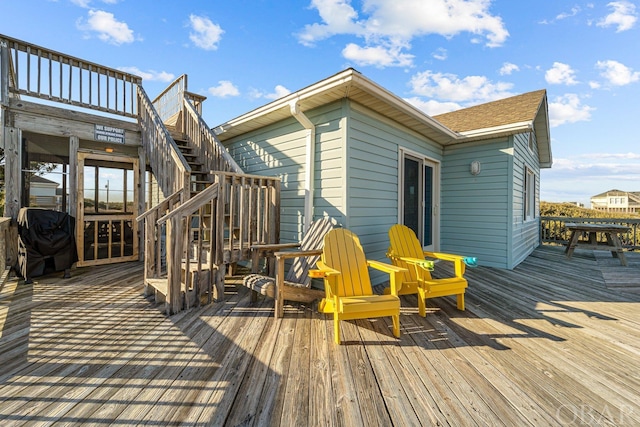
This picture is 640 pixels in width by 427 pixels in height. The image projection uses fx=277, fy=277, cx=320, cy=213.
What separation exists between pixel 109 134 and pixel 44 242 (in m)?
2.20

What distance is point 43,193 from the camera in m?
5.27

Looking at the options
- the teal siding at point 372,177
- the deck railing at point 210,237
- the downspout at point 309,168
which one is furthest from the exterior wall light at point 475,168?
the deck railing at point 210,237

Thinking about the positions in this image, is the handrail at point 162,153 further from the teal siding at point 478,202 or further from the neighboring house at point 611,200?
the neighboring house at point 611,200

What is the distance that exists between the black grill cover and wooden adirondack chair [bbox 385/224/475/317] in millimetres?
4930

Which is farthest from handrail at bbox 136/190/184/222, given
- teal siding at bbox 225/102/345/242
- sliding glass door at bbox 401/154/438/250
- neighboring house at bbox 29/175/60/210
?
sliding glass door at bbox 401/154/438/250

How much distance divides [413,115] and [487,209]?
2719 mm

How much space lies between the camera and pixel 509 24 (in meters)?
5.73

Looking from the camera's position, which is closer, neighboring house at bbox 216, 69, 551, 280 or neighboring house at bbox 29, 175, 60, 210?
neighboring house at bbox 216, 69, 551, 280

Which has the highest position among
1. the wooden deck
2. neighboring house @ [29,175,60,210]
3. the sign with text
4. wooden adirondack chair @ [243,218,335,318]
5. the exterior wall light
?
the sign with text

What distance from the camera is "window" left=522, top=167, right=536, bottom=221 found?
6.48 m

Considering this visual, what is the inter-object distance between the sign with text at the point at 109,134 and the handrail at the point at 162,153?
38 centimetres

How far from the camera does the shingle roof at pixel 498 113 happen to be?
5.35m

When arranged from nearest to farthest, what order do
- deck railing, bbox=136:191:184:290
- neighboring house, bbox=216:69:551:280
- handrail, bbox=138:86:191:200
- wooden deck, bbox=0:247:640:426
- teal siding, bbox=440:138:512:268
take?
wooden deck, bbox=0:247:640:426 < deck railing, bbox=136:191:184:290 < neighboring house, bbox=216:69:551:280 < handrail, bbox=138:86:191:200 < teal siding, bbox=440:138:512:268

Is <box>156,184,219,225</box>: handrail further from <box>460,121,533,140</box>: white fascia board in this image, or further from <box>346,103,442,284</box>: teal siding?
<box>460,121,533,140</box>: white fascia board
